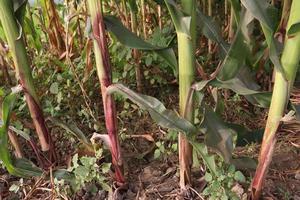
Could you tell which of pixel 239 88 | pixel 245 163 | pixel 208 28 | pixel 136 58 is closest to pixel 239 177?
pixel 245 163

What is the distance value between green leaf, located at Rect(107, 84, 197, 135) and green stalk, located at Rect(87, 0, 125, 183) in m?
0.03

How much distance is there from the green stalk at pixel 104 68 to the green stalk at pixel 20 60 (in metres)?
0.18

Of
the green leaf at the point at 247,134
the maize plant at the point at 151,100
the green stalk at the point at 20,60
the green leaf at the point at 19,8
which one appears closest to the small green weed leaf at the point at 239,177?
the maize plant at the point at 151,100

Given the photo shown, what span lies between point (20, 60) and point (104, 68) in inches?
8.0

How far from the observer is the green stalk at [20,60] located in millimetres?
866

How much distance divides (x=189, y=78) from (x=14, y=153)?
546 mm

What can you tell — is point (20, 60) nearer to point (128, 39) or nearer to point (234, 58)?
point (128, 39)

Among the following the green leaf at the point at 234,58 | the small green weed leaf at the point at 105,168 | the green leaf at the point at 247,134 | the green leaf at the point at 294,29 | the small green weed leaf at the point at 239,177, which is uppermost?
the green leaf at the point at 294,29

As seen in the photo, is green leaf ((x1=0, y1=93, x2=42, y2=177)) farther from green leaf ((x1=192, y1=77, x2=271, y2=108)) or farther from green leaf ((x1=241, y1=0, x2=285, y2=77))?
green leaf ((x1=241, y1=0, x2=285, y2=77))

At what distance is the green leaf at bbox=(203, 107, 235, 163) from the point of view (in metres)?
0.85

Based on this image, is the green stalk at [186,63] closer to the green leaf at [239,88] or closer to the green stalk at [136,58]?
the green leaf at [239,88]

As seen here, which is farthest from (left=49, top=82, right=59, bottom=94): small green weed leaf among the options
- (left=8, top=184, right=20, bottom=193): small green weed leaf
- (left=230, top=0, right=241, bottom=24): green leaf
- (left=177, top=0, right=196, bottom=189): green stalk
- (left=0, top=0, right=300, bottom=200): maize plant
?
(left=230, top=0, right=241, bottom=24): green leaf

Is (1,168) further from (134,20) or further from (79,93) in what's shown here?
(134,20)

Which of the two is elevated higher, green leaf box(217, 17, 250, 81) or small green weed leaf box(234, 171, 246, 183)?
green leaf box(217, 17, 250, 81)
